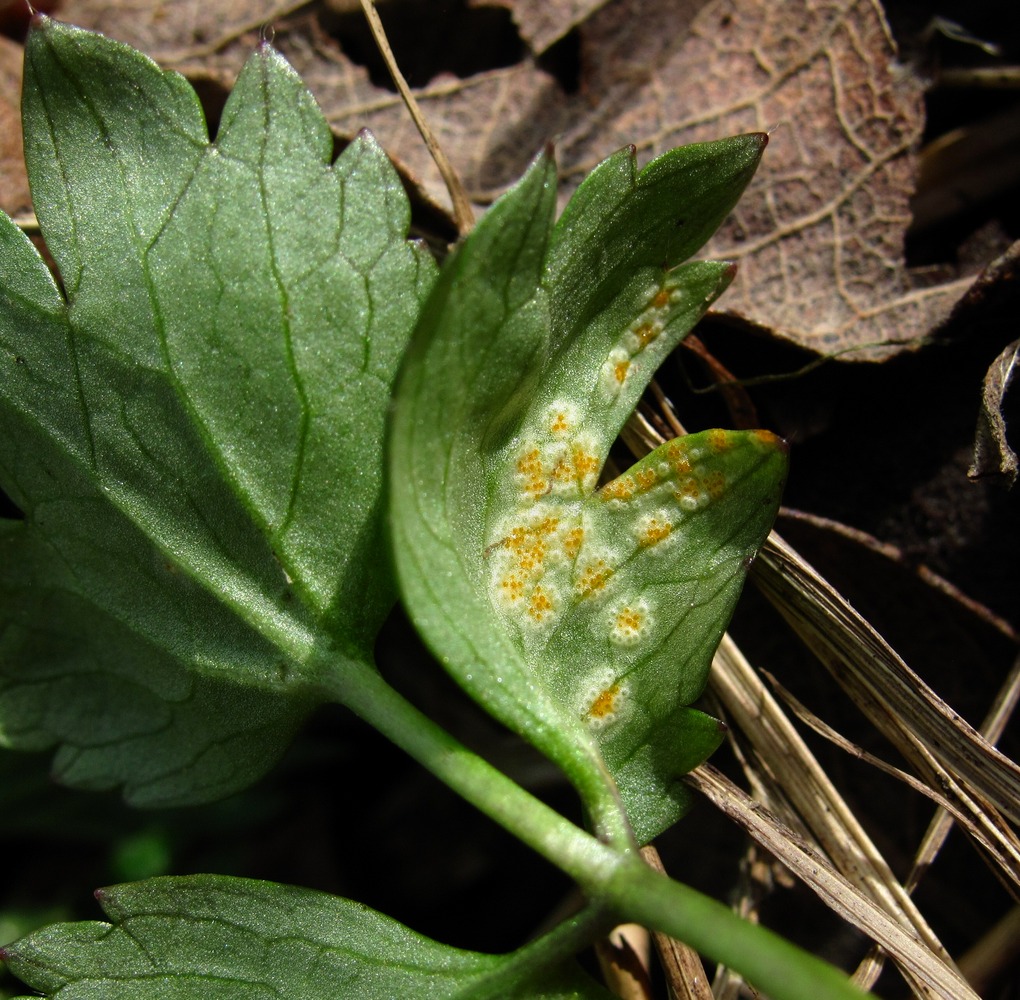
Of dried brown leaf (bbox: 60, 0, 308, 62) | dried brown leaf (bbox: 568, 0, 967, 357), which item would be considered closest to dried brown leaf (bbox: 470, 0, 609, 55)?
dried brown leaf (bbox: 568, 0, 967, 357)

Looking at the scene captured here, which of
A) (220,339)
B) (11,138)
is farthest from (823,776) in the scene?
(11,138)

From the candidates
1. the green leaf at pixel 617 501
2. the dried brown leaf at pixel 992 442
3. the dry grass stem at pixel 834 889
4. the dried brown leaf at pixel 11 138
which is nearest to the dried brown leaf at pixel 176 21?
the dried brown leaf at pixel 11 138

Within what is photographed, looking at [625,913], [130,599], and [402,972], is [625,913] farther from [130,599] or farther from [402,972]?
[130,599]

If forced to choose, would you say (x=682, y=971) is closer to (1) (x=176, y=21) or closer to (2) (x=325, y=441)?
(2) (x=325, y=441)

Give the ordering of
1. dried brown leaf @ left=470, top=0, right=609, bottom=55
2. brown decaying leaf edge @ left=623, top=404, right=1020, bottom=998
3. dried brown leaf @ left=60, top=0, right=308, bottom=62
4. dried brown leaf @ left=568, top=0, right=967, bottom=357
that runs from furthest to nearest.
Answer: dried brown leaf @ left=60, top=0, right=308, bottom=62
dried brown leaf @ left=470, top=0, right=609, bottom=55
dried brown leaf @ left=568, top=0, right=967, bottom=357
brown decaying leaf edge @ left=623, top=404, right=1020, bottom=998

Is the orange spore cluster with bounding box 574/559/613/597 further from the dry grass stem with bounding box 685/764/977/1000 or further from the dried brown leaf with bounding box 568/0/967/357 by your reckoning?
the dried brown leaf with bounding box 568/0/967/357

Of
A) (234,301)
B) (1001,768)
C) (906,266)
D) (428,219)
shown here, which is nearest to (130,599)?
(234,301)
